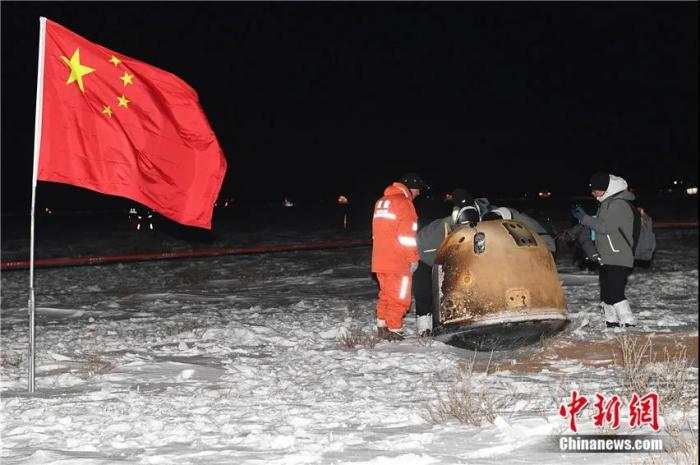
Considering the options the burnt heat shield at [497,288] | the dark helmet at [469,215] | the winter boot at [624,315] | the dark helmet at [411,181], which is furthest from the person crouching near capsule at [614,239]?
the dark helmet at [411,181]

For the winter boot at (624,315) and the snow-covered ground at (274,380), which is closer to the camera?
the snow-covered ground at (274,380)

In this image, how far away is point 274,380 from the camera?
7.88 meters

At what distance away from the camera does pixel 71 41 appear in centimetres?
786

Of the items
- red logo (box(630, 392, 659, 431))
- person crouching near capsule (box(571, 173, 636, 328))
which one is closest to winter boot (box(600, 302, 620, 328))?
person crouching near capsule (box(571, 173, 636, 328))

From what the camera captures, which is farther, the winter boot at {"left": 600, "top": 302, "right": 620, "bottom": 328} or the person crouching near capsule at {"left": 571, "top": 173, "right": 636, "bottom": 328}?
the winter boot at {"left": 600, "top": 302, "right": 620, "bottom": 328}

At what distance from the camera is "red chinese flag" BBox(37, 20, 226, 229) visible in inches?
306

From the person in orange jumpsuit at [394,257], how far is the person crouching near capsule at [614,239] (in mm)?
1989

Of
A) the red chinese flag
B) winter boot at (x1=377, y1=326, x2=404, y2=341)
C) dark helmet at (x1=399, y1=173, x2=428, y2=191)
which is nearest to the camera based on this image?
the red chinese flag

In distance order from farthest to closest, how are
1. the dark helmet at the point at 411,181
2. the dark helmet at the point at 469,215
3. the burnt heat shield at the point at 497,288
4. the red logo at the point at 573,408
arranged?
the dark helmet at the point at 411,181 → the dark helmet at the point at 469,215 → the burnt heat shield at the point at 497,288 → the red logo at the point at 573,408

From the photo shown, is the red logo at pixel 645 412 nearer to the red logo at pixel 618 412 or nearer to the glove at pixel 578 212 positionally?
the red logo at pixel 618 412

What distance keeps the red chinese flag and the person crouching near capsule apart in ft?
13.6

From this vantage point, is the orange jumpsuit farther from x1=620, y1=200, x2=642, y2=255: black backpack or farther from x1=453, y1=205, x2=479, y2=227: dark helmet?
x1=620, y1=200, x2=642, y2=255: black backpack

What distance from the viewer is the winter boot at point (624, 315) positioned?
10055mm

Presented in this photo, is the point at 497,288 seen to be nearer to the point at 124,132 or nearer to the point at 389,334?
the point at 389,334
